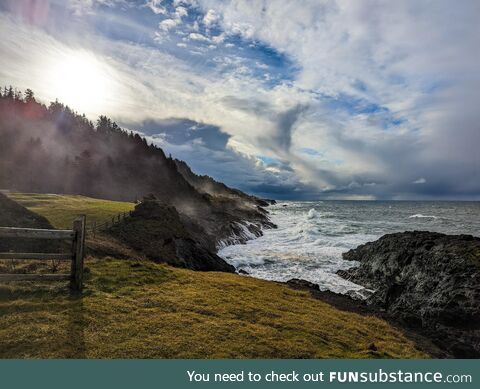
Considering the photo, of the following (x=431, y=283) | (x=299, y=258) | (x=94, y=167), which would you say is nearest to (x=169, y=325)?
(x=431, y=283)

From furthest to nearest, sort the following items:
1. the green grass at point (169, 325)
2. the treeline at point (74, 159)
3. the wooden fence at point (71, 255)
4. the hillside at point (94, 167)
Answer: the treeline at point (74, 159), the hillside at point (94, 167), the wooden fence at point (71, 255), the green grass at point (169, 325)

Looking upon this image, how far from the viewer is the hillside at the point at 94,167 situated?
86.0 meters

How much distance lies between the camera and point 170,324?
436 inches

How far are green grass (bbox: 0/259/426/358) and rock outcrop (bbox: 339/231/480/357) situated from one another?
4.16 meters

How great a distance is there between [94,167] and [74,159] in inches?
425

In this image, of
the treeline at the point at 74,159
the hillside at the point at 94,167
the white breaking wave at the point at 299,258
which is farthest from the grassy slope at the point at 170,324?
the treeline at the point at 74,159

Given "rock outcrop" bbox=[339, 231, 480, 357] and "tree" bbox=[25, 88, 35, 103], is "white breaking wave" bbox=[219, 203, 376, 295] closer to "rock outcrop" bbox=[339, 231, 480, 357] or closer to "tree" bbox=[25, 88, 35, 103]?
"rock outcrop" bbox=[339, 231, 480, 357]

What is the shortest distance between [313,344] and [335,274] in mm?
27580

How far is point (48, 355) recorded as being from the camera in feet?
28.0

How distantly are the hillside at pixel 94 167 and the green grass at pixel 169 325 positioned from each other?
39.1m

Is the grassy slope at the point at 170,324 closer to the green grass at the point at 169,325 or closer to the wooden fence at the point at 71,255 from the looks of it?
the green grass at the point at 169,325

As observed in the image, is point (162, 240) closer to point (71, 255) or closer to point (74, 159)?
point (71, 255)

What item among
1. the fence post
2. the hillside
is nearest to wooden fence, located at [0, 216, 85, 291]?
the fence post

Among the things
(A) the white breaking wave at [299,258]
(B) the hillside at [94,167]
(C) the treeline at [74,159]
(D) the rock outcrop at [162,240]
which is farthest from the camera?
(C) the treeline at [74,159]
